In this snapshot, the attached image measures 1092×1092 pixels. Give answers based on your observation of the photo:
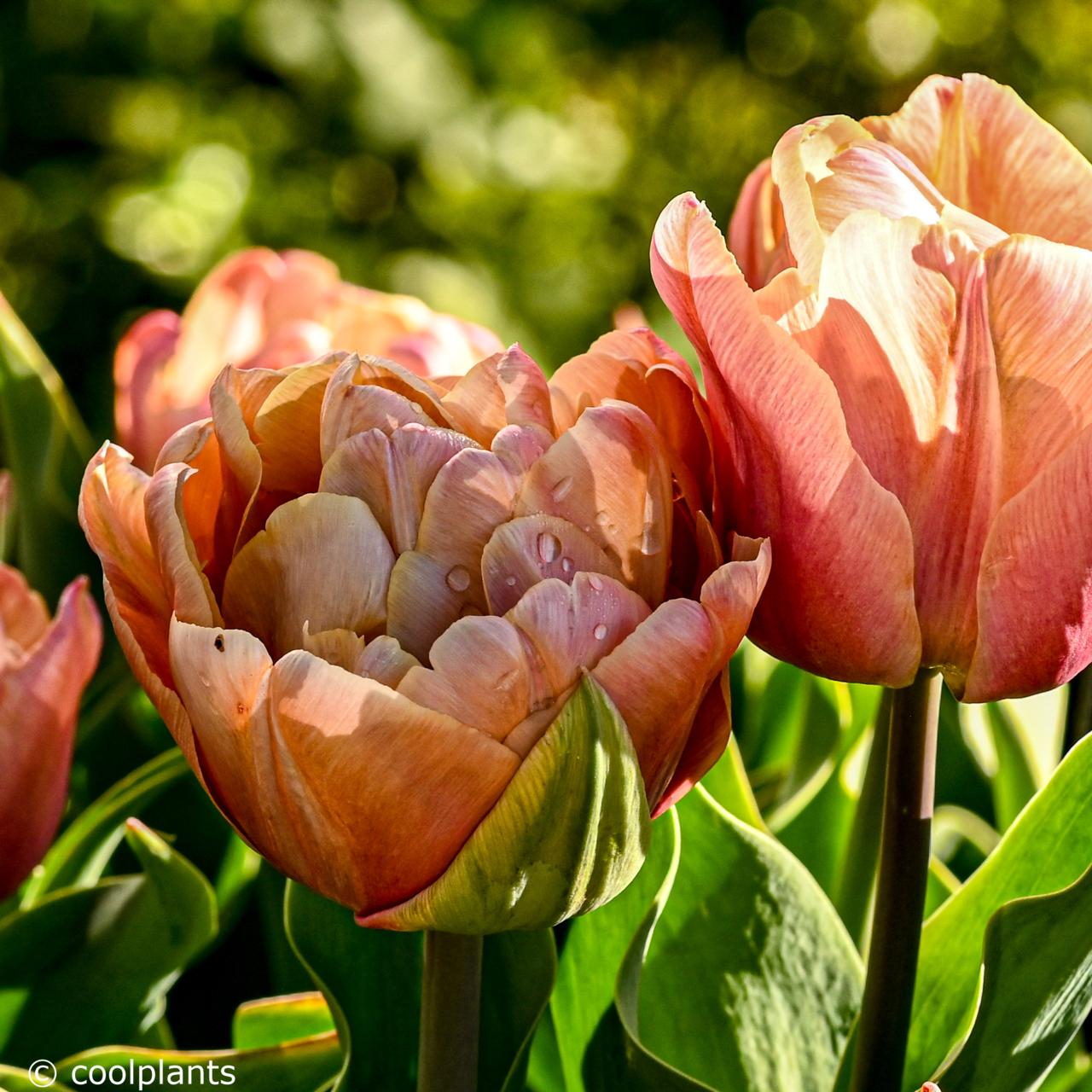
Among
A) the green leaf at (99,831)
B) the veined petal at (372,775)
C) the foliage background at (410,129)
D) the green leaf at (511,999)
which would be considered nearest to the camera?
the veined petal at (372,775)

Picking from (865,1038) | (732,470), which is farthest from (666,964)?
(732,470)

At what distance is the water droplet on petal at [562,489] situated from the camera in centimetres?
35

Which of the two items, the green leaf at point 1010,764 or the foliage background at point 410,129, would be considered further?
the foliage background at point 410,129

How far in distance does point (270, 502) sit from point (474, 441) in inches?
2.4

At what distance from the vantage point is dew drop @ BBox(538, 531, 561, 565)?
13.5 inches

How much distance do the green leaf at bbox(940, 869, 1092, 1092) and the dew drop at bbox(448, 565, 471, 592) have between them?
0.18 m

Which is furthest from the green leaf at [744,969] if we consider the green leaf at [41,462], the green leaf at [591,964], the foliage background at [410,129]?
the foliage background at [410,129]

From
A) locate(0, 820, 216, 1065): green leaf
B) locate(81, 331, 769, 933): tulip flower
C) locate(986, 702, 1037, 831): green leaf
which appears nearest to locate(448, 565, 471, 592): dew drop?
locate(81, 331, 769, 933): tulip flower

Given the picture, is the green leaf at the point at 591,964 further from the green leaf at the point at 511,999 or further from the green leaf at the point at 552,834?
the green leaf at the point at 552,834

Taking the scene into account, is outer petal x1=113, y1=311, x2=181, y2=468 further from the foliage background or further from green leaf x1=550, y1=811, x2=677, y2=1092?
the foliage background

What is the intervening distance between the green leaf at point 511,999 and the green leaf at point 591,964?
1.1 inches

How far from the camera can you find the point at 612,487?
349 millimetres

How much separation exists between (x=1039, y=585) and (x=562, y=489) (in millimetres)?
113

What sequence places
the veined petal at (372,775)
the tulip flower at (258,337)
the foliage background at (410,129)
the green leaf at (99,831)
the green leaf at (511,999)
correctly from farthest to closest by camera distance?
1. the foliage background at (410,129)
2. the tulip flower at (258,337)
3. the green leaf at (99,831)
4. the green leaf at (511,999)
5. the veined petal at (372,775)
